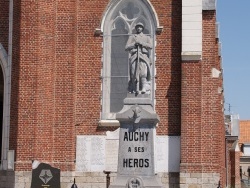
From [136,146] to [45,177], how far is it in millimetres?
3378

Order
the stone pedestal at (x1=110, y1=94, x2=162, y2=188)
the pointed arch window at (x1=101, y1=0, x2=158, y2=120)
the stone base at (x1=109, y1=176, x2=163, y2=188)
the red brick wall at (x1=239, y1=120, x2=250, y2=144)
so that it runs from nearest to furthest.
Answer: the stone base at (x1=109, y1=176, x2=163, y2=188) < the stone pedestal at (x1=110, y1=94, x2=162, y2=188) < the pointed arch window at (x1=101, y1=0, x2=158, y2=120) < the red brick wall at (x1=239, y1=120, x2=250, y2=144)

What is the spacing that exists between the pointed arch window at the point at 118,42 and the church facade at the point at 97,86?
0.11 ft

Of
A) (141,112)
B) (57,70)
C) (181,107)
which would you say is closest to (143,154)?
(141,112)

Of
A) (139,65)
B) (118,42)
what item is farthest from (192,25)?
(139,65)

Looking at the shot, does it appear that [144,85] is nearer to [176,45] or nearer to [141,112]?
[141,112]

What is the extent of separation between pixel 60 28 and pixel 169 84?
3.92 metres

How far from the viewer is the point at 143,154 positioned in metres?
14.8

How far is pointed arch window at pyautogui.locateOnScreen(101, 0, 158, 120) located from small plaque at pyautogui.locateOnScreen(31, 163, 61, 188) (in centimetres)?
421

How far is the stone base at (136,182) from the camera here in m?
14.6

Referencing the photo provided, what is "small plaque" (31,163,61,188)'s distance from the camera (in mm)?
16828

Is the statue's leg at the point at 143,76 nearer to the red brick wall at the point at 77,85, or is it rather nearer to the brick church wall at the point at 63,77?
the red brick wall at the point at 77,85

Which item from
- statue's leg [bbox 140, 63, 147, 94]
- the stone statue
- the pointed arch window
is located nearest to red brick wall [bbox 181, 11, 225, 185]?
the pointed arch window

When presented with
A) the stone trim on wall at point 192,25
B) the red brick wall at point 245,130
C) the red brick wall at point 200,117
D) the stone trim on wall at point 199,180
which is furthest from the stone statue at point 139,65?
the red brick wall at point 245,130

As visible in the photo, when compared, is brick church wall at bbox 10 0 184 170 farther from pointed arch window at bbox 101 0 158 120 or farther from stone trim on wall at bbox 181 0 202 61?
stone trim on wall at bbox 181 0 202 61
